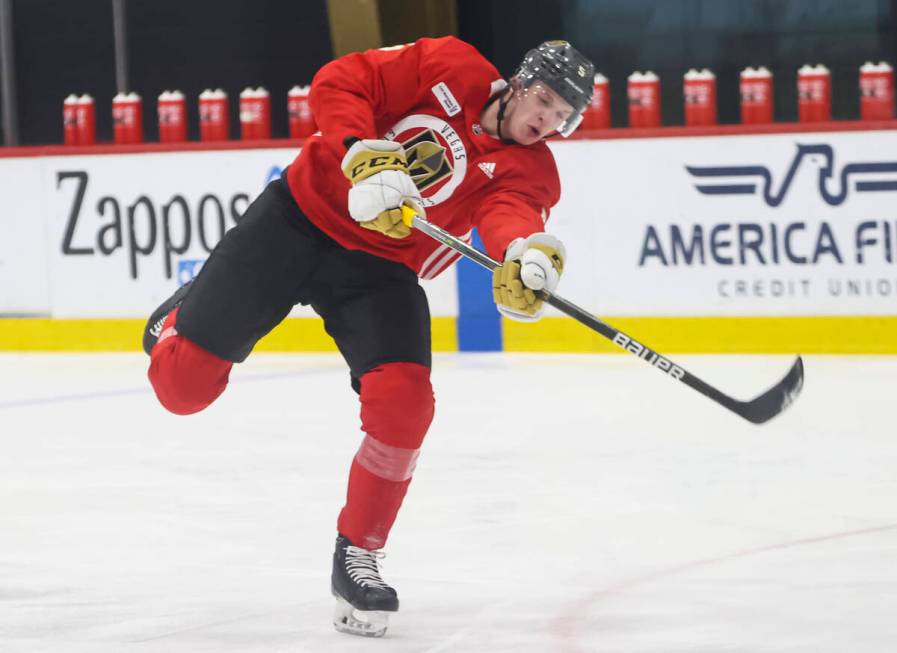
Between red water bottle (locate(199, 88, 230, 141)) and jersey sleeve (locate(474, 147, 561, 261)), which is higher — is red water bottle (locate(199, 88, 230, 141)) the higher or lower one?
the lower one

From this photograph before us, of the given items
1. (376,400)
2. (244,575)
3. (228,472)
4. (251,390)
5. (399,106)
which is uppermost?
(399,106)

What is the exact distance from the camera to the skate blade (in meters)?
3.23

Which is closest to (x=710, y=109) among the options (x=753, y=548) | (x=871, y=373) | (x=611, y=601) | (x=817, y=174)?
(x=817, y=174)

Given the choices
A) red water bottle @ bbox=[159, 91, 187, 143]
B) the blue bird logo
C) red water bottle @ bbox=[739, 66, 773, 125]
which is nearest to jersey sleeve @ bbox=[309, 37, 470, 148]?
the blue bird logo

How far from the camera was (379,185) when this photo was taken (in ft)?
10.7

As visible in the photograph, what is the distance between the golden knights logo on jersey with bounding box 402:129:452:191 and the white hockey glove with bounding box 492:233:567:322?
32 centimetres

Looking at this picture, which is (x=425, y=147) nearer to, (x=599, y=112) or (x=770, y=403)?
(x=770, y=403)

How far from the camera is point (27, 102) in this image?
1106 centimetres

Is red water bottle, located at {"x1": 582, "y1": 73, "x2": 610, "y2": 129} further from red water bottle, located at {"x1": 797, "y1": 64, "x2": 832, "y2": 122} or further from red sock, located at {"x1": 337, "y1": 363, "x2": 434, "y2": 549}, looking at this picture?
red sock, located at {"x1": 337, "y1": 363, "x2": 434, "y2": 549}

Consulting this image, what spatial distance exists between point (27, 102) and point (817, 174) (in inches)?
221

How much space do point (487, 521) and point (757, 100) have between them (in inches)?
163

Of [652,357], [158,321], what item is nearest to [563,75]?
[652,357]

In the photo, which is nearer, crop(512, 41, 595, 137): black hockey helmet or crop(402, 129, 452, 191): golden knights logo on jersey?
crop(512, 41, 595, 137): black hockey helmet

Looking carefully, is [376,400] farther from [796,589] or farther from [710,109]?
[710,109]
